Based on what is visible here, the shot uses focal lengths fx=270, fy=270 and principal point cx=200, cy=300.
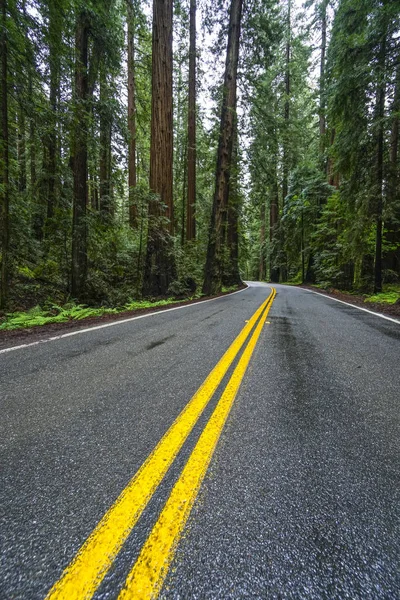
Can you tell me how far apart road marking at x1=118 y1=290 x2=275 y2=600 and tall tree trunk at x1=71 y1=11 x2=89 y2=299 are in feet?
25.4

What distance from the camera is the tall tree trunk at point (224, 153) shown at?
39.4ft

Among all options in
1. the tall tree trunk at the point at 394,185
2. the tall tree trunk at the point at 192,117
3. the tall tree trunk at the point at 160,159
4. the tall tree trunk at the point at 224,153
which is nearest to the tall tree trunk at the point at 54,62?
the tall tree trunk at the point at 160,159

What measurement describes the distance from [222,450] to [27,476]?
1004mm

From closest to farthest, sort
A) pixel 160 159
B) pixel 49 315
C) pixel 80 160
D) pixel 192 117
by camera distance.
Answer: pixel 49 315 → pixel 80 160 → pixel 160 159 → pixel 192 117

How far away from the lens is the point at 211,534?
1032mm

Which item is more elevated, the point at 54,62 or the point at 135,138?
the point at 135,138

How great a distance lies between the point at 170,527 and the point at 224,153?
1352 centimetres

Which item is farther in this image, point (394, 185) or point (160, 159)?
point (394, 185)

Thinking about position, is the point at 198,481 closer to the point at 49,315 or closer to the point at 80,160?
the point at 49,315

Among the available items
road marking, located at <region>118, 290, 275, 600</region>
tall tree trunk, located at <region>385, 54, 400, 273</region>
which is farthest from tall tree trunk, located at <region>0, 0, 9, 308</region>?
tall tree trunk, located at <region>385, 54, 400, 273</region>

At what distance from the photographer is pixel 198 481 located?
1.31 m

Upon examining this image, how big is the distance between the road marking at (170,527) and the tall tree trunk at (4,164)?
6657 millimetres

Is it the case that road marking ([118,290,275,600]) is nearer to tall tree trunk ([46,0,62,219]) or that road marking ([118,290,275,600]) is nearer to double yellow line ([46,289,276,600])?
double yellow line ([46,289,276,600])

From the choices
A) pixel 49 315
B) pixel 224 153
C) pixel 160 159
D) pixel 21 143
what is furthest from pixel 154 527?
pixel 21 143
